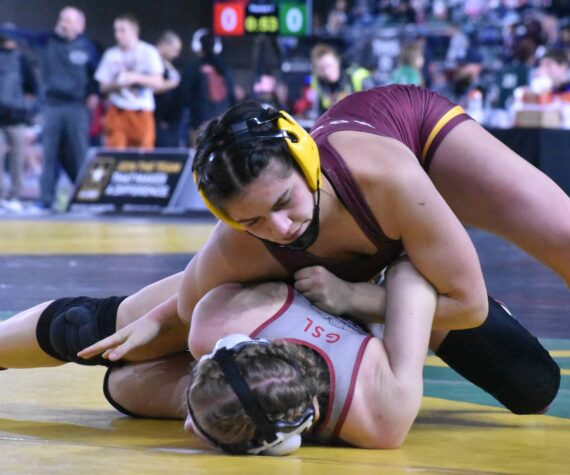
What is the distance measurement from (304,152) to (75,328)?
3.12 feet

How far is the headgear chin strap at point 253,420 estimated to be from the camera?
251cm

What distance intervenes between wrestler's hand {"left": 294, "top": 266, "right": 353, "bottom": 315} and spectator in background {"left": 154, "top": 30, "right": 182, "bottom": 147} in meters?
8.76

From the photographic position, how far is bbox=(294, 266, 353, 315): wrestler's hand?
2883mm

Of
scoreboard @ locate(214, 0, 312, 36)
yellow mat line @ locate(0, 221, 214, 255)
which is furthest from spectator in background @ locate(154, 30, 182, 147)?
yellow mat line @ locate(0, 221, 214, 255)

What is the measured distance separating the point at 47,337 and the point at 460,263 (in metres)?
1.16

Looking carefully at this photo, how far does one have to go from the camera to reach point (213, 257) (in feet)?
9.61

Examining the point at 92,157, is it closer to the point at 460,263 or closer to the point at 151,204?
the point at 151,204

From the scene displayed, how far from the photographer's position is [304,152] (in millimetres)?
2670

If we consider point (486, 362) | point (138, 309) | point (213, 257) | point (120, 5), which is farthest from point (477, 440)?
point (120, 5)

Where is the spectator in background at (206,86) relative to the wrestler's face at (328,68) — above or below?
below

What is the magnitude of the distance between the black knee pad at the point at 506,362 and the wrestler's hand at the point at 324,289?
479mm

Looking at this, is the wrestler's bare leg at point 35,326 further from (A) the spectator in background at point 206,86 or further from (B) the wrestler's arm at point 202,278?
(A) the spectator in background at point 206,86

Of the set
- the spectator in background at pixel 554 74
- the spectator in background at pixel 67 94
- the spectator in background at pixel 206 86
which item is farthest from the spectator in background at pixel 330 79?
the spectator in background at pixel 67 94

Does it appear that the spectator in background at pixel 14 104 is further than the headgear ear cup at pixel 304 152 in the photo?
Yes
